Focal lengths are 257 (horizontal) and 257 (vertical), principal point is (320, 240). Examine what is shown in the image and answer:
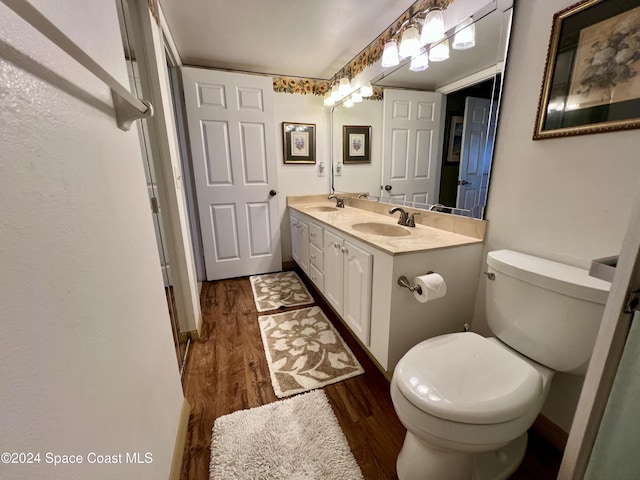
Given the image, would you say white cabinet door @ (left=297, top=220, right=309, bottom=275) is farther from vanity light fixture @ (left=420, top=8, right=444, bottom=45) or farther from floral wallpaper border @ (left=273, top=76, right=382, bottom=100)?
vanity light fixture @ (left=420, top=8, right=444, bottom=45)

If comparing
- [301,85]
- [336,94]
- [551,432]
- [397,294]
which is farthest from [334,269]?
[301,85]

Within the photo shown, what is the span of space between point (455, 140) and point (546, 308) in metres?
0.97

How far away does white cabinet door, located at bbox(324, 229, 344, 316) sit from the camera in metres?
1.66

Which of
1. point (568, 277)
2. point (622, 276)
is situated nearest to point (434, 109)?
point (568, 277)

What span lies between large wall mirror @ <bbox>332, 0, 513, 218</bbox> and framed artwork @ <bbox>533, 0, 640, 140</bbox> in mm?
208

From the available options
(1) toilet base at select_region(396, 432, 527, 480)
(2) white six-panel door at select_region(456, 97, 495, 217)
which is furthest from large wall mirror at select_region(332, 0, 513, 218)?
(1) toilet base at select_region(396, 432, 527, 480)

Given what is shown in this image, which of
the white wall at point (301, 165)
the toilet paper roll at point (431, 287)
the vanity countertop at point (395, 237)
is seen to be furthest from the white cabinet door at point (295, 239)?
the toilet paper roll at point (431, 287)

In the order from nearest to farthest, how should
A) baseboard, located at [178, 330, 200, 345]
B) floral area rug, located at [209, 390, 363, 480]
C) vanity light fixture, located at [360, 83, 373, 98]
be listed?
floral area rug, located at [209, 390, 363, 480], baseboard, located at [178, 330, 200, 345], vanity light fixture, located at [360, 83, 373, 98]

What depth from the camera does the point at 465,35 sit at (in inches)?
49.6

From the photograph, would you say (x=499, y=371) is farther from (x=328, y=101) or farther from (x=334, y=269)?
(x=328, y=101)

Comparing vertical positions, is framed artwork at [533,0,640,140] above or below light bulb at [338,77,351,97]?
below

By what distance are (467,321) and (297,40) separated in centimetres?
225

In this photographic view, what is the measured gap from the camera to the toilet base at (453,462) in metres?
0.87

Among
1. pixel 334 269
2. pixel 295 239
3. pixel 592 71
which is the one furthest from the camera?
pixel 295 239
